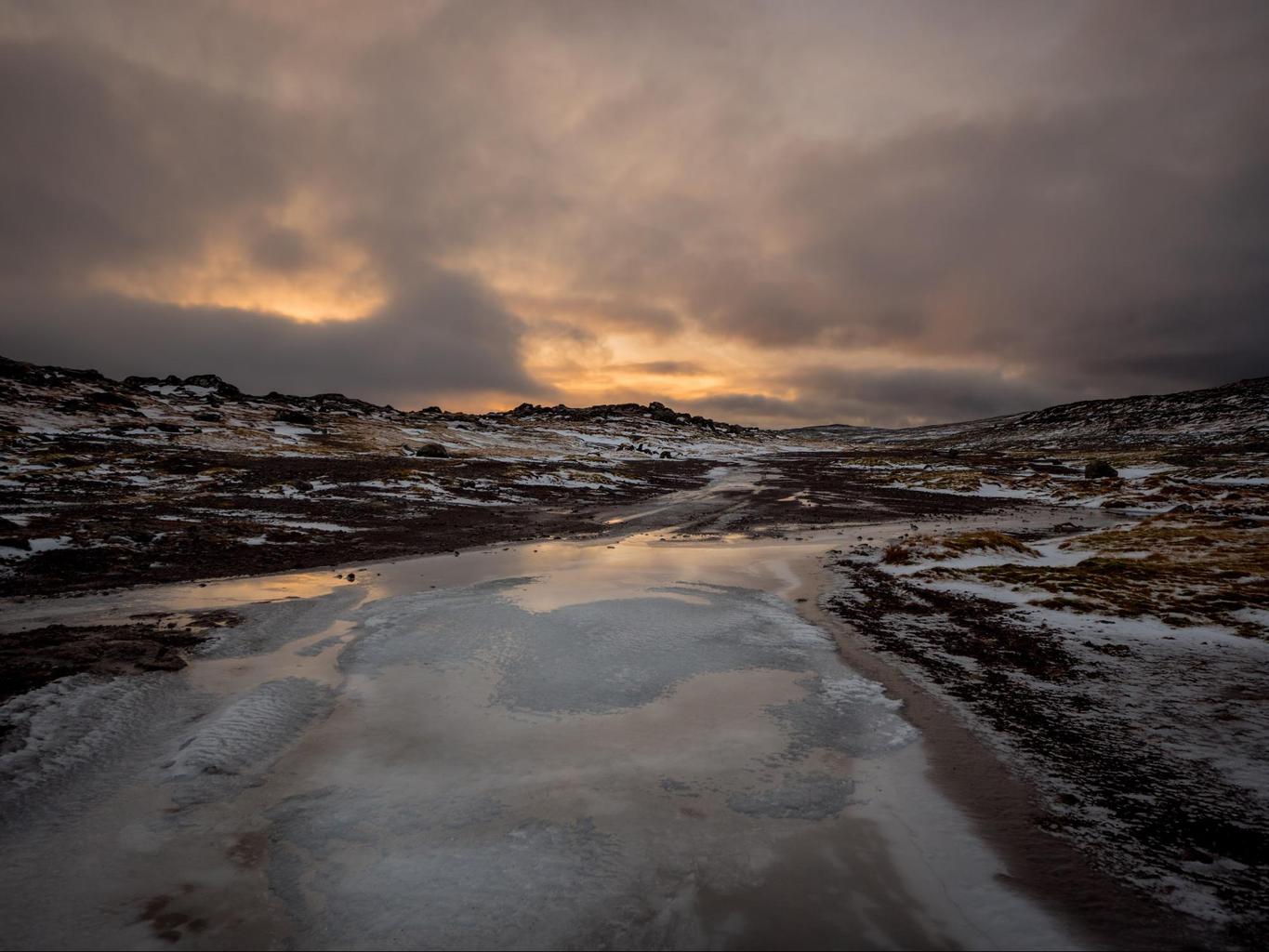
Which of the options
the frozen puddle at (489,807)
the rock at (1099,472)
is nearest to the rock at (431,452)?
the frozen puddle at (489,807)

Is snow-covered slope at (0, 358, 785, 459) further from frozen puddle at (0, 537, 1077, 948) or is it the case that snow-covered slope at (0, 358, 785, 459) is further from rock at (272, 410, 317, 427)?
frozen puddle at (0, 537, 1077, 948)

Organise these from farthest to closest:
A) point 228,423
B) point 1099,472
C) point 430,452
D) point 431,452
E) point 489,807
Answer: point 228,423
point 431,452
point 430,452
point 1099,472
point 489,807

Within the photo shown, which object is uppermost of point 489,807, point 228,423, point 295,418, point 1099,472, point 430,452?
point 295,418

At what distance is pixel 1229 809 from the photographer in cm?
573

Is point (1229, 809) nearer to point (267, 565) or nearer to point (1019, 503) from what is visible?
point (267, 565)

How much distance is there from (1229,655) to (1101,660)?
2.25 metres

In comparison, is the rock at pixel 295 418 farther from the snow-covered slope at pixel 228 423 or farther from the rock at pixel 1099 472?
the rock at pixel 1099 472

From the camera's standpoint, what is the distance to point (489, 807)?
19.6 ft

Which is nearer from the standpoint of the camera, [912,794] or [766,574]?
[912,794]

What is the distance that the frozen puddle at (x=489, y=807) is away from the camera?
446cm

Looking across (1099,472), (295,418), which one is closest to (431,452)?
(295,418)

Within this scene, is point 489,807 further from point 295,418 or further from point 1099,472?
point 295,418

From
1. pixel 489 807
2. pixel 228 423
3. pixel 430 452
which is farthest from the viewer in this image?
pixel 228 423

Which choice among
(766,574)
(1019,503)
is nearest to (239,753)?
(766,574)
